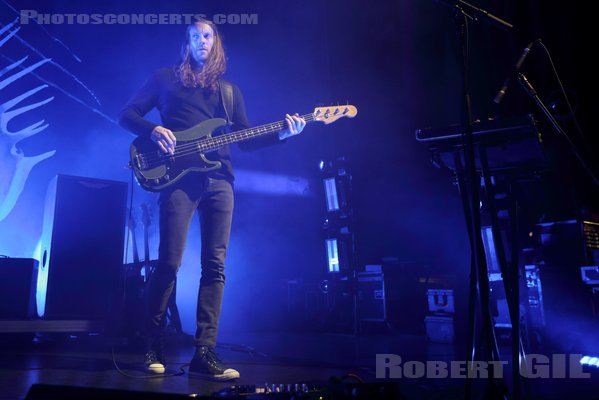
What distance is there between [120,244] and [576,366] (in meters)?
3.83

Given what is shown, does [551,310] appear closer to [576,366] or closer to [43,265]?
[576,366]

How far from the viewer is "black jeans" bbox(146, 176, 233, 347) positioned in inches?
107

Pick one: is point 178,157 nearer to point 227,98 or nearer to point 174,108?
point 174,108

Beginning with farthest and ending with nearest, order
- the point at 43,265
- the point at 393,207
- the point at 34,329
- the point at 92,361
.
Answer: the point at 393,207, the point at 43,265, the point at 34,329, the point at 92,361

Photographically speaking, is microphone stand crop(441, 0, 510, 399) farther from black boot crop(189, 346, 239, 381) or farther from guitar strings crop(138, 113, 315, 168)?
guitar strings crop(138, 113, 315, 168)

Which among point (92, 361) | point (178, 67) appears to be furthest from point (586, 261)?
point (92, 361)

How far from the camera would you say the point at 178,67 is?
3.01 meters

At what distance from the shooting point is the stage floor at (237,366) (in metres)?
2.18

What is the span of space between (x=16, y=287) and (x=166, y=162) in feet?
9.02

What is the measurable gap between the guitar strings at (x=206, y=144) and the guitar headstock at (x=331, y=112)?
546 mm

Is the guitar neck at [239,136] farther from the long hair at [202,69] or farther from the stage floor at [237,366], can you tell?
the stage floor at [237,366]

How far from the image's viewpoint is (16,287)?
441 cm
